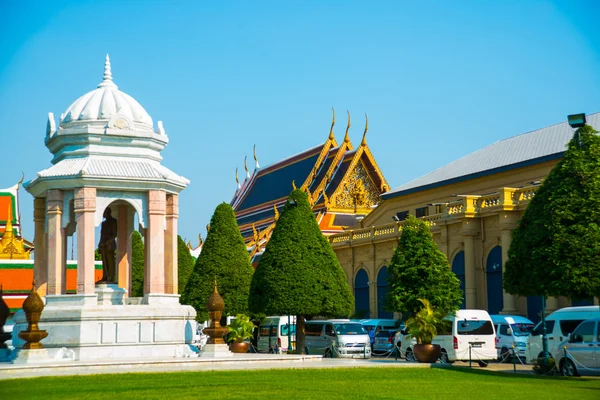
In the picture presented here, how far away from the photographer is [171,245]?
28578mm

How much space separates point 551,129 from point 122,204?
2716 centimetres

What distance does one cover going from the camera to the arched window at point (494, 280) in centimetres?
4409

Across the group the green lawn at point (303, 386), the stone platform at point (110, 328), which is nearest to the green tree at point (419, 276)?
the stone platform at point (110, 328)

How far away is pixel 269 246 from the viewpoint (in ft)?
128

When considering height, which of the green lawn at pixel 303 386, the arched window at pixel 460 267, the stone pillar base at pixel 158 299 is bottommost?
the green lawn at pixel 303 386

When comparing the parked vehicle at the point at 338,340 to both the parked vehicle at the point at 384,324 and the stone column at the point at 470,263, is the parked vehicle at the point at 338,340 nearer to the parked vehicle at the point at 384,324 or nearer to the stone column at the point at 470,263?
the parked vehicle at the point at 384,324

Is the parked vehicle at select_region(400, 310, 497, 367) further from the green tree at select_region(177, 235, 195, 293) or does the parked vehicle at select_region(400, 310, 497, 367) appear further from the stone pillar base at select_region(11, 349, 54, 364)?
the green tree at select_region(177, 235, 195, 293)

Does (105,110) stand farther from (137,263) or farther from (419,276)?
(137,263)

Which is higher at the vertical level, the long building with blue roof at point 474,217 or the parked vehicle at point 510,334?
the long building with blue roof at point 474,217

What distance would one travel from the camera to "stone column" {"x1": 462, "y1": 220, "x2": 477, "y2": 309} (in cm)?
4556

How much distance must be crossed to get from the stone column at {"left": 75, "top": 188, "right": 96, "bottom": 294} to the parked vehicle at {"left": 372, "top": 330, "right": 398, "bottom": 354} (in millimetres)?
17667

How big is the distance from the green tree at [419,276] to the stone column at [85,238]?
48.9ft

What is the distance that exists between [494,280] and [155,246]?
21464 mm

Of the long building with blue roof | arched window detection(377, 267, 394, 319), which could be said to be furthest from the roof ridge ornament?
arched window detection(377, 267, 394, 319)
